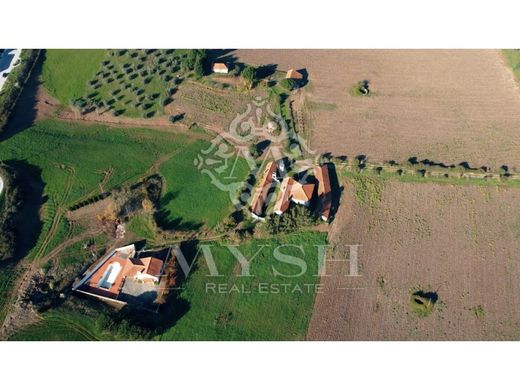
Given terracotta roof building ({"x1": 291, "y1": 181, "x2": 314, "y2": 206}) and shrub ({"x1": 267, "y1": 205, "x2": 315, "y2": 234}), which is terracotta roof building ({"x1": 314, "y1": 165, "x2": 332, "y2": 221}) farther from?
shrub ({"x1": 267, "y1": 205, "x2": 315, "y2": 234})

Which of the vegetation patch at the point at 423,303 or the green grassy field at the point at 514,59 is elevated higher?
the green grassy field at the point at 514,59

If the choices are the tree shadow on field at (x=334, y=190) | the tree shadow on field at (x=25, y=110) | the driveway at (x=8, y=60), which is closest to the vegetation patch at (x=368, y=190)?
the tree shadow on field at (x=334, y=190)

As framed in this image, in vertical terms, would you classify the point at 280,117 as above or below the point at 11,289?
above

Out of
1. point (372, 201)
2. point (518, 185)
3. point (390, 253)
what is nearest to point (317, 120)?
point (372, 201)

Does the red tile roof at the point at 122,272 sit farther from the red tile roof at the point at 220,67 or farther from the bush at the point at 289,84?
the red tile roof at the point at 220,67

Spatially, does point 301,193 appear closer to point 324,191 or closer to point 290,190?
point 290,190

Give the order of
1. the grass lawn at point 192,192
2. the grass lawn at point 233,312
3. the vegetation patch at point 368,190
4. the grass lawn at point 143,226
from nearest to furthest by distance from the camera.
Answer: the grass lawn at point 233,312 → the grass lawn at point 143,226 → the grass lawn at point 192,192 → the vegetation patch at point 368,190

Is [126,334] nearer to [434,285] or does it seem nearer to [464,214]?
[434,285]
